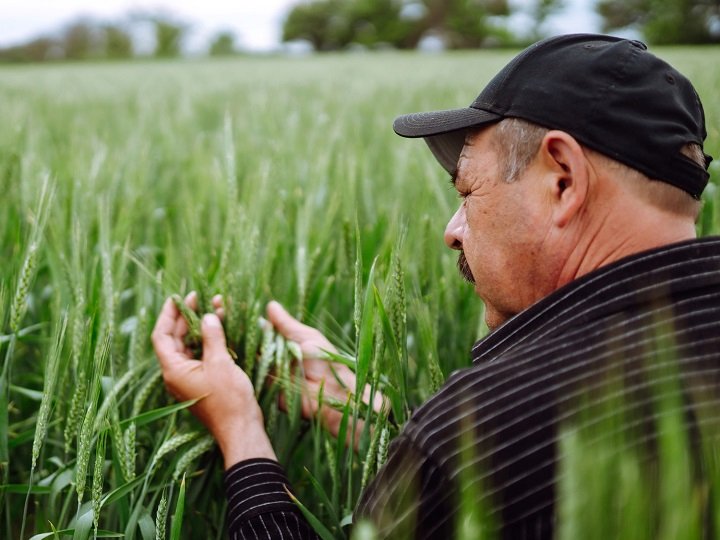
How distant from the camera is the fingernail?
1188 millimetres

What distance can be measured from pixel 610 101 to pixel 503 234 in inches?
7.8

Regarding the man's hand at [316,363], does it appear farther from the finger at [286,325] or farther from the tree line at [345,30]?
the tree line at [345,30]

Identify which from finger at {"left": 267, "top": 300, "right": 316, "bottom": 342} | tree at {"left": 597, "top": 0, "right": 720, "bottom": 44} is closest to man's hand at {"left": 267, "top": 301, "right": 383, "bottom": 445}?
finger at {"left": 267, "top": 300, "right": 316, "bottom": 342}

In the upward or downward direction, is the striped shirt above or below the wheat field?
above

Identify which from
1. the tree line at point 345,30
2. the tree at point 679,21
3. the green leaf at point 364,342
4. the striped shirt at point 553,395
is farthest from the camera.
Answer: the tree line at point 345,30

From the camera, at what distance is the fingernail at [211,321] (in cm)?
119

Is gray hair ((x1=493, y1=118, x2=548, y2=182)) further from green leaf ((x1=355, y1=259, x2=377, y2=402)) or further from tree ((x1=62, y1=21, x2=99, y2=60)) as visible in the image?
tree ((x1=62, y1=21, x2=99, y2=60))

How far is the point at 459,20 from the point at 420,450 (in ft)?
146

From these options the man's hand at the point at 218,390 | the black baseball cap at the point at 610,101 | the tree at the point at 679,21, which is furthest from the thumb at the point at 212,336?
the tree at the point at 679,21

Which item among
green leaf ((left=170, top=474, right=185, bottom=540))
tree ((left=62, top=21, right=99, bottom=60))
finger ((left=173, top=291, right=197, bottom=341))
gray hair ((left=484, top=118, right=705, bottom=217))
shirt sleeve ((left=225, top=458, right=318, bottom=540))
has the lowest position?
tree ((left=62, top=21, right=99, bottom=60))

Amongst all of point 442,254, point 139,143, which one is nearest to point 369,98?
point 139,143

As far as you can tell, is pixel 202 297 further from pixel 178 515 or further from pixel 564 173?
pixel 564 173

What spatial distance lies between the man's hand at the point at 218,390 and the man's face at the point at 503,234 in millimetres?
387

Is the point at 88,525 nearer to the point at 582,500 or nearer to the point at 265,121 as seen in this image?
the point at 582,500
